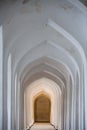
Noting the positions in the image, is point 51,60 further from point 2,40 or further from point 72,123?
point 2,40

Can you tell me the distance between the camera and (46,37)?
12.9 metres

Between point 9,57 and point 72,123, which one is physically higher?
point 9,57

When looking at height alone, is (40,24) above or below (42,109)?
above

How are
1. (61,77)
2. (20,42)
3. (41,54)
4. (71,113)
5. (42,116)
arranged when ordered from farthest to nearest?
1. (42,116)
2. (61,77)
3. (71,113)
4. (41,54)
5. (20,42)

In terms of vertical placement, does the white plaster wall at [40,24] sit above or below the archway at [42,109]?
above

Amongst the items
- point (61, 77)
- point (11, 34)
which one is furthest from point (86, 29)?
point (61, 77)

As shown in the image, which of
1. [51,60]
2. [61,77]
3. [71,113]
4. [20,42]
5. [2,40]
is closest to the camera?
[2,40]

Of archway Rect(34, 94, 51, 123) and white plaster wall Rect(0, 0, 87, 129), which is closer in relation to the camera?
white plaster wall Rect(0, 0, 87, 129)

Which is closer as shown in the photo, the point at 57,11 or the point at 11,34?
the point at 57,11

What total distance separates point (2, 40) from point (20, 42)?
2.02 m

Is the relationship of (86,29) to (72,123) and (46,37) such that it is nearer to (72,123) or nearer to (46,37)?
(46,37)

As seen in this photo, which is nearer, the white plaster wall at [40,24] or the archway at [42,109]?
the white plaster wall at [40,24]

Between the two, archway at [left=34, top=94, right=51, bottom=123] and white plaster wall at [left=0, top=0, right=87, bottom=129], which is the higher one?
white plaster wall at [left=0, top=0, right=87, bottom=129]

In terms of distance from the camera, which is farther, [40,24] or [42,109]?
[42,109]
